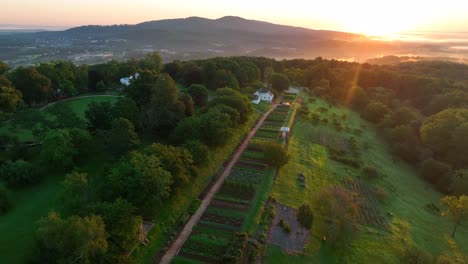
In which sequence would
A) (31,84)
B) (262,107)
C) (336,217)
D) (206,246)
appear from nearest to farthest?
1. (206,246)
2. (336,217)
3. (31,84)
4. (262,107)

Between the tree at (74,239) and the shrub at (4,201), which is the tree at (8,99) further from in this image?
the tree at (74,239)

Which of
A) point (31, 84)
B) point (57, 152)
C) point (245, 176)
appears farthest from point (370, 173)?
point (31, 84)

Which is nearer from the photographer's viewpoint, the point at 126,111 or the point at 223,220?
the point at 223,220

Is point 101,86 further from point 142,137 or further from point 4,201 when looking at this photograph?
point 4,201

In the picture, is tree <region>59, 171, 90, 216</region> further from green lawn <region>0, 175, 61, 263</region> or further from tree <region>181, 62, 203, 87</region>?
tree <region>181, 62, 203, 87</region>

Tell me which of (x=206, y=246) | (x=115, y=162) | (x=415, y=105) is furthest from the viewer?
(x=415, y=105)
